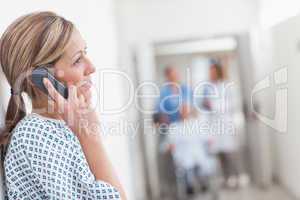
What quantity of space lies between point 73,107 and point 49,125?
5 cm

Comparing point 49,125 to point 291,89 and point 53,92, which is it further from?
point 291,89

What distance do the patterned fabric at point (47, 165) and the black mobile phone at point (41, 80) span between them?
0.05 metres

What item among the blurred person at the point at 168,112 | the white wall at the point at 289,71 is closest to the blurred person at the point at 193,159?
the blurred person at the point at 168,112

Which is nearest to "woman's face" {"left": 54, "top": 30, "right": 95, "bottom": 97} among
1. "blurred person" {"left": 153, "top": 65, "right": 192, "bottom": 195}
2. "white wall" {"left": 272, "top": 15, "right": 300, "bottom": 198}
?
"white wall" {"left": 272, "top": 15, "right": 300, "bottom": 198}

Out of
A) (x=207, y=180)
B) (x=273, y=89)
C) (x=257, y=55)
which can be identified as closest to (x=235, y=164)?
(x=207, y=180)

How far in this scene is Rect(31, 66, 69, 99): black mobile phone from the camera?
517 millimetres

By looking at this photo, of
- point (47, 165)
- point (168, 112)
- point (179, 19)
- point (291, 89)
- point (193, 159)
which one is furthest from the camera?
point (179, 19)

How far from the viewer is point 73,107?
0.54 metres

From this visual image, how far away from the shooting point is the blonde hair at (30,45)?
0.51m

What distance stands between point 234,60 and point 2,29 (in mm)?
1740

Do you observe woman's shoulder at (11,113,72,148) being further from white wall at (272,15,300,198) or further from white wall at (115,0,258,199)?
white wall at (115,0,258,199)

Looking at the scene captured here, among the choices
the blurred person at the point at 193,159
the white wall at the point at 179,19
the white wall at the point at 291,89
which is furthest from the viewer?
the white wall at the point at 179,19

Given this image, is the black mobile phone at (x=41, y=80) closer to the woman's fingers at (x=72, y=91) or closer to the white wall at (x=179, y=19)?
the woman's fingers at (x=72, y=91)

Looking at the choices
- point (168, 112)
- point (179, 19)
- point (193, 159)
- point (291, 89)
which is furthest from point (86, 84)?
point (179, 19)
